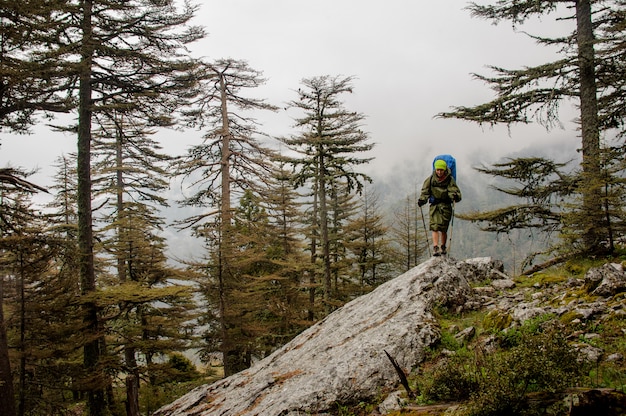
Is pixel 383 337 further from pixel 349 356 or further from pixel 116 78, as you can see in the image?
pixel 116 78

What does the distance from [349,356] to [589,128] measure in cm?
956

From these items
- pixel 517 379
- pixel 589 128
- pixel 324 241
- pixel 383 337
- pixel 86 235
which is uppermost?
pixel 589 128

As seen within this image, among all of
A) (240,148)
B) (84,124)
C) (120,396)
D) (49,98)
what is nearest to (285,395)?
(84,124)

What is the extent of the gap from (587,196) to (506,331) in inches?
192

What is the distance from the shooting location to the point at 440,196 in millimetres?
7414

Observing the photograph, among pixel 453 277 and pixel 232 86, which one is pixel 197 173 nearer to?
pixel 232 86

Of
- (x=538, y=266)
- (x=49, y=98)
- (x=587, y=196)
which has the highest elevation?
(x=49, y=98)

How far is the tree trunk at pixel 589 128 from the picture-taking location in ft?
24.9

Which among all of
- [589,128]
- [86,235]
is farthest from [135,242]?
[589,128]

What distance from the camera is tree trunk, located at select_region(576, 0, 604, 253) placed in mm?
7578

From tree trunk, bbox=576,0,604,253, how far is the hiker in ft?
9.69

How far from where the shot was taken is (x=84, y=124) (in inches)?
420

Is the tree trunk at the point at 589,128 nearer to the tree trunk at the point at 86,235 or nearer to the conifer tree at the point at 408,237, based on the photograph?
the tree trunk at the point at 86,235

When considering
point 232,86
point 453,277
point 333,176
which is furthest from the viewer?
point 232,86
